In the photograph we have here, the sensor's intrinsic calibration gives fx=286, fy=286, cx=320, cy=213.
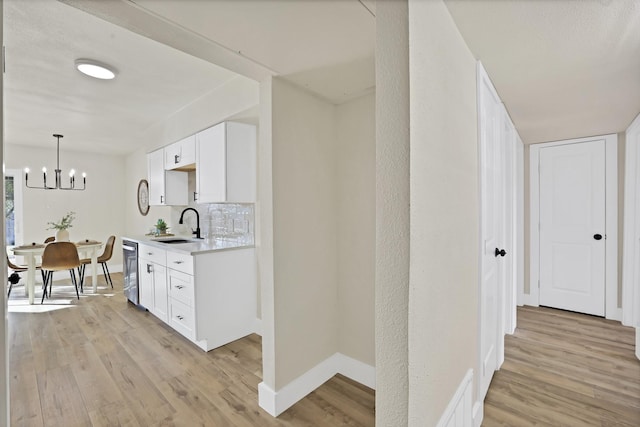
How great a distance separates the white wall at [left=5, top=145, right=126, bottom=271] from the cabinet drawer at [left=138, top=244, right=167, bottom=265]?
296 cm

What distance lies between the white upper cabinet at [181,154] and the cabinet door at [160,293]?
1173 mm

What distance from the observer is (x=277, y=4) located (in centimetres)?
112

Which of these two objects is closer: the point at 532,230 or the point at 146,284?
the point at 146,284

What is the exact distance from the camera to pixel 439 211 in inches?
42.3

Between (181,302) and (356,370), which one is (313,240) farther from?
(181,302)

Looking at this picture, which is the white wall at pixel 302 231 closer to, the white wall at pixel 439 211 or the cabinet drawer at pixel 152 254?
the white wall at pixel 439 211

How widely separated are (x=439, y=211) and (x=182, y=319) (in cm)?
265

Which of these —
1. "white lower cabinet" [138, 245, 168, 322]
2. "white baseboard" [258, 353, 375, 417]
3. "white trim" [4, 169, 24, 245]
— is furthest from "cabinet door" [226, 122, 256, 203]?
"white trim" [4, 169, 24, 245]

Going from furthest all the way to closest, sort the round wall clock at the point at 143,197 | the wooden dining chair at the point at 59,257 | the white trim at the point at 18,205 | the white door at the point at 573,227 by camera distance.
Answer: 1. the round wall clock at the point at 143,197
2. the white trim at the point at 18,205
3. the wooden dining chair at the point at 59,257
4. the white door at the point at 573,227

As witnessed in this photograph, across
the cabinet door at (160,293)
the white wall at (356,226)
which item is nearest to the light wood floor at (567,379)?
the white wall at (356,226)

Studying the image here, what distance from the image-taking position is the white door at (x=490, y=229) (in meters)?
1.68

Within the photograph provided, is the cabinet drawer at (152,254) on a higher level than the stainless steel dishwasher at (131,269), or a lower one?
higher

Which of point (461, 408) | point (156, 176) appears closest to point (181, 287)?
point (156, 176)

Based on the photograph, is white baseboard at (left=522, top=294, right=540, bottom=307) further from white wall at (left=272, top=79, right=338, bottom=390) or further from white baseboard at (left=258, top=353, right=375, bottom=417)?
white wall at (left=272, top=79, right=338, bottom=390)
